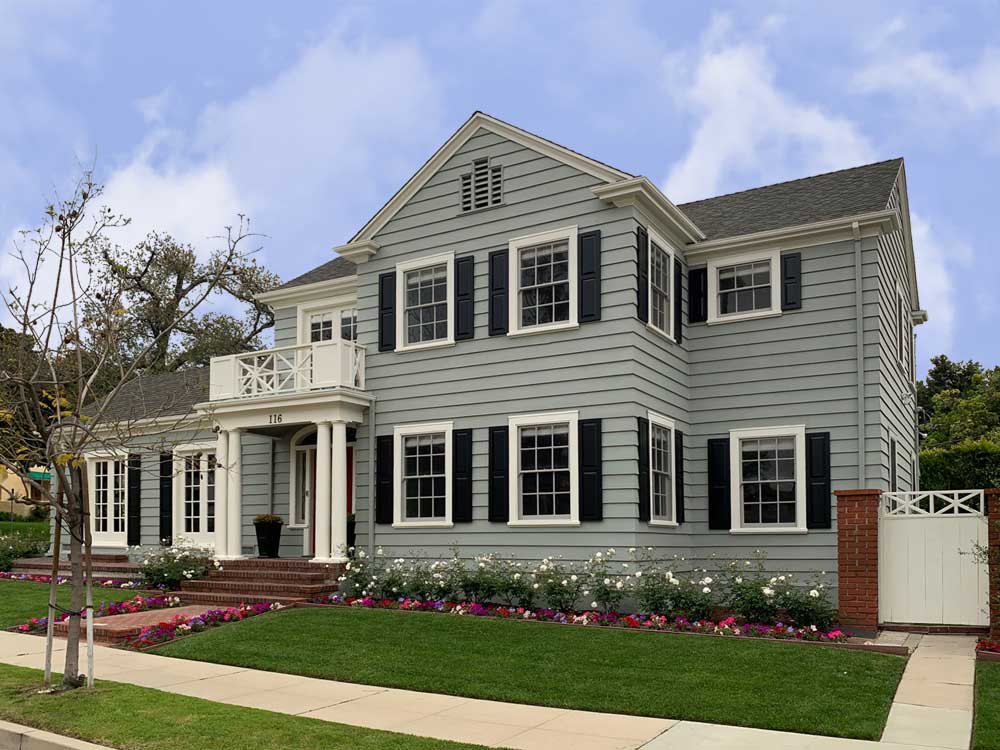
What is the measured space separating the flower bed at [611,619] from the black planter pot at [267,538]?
9.87 feet

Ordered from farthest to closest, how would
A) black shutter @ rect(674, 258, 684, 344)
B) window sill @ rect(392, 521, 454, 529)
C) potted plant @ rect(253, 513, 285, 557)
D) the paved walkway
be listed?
potted plant @ rect(253, 513, 285, 557)
black shutter @ rect(674, 258, 684, 344)
window sill @ rect(392, 521, 454, 529)
the paved walkway

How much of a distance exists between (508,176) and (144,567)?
990 cm

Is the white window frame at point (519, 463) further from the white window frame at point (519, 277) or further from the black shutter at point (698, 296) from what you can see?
the black shutter at point (698, 296)

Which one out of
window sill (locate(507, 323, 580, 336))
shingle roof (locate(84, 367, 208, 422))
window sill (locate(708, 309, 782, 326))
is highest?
window sill (locate(708, 309, 782, 326))

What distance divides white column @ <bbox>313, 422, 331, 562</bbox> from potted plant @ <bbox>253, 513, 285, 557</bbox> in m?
1.84

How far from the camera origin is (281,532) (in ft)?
63.5

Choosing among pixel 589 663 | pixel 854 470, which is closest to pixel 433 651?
pixel 589 663

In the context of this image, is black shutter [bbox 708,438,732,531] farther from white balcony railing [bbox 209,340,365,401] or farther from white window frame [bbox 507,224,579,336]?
white balcony railing [bbox 209,340,365,401]

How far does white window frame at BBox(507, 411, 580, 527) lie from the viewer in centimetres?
1491

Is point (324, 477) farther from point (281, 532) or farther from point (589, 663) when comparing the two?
point (589, 663)

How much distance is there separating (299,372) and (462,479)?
377cm

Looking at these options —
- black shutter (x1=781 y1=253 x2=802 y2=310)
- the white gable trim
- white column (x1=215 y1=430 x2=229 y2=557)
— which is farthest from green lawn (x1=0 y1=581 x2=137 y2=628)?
black shutter (x1=781 y1=253 x2=802 y2=310)

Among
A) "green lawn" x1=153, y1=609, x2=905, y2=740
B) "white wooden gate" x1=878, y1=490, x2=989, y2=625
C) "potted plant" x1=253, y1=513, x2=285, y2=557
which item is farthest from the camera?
"potted plant" x1=253, y1=513, x2=285, y2=557

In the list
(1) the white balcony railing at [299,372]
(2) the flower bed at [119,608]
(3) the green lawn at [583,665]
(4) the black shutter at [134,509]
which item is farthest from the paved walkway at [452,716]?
(4) the black shutter at [134,509]
